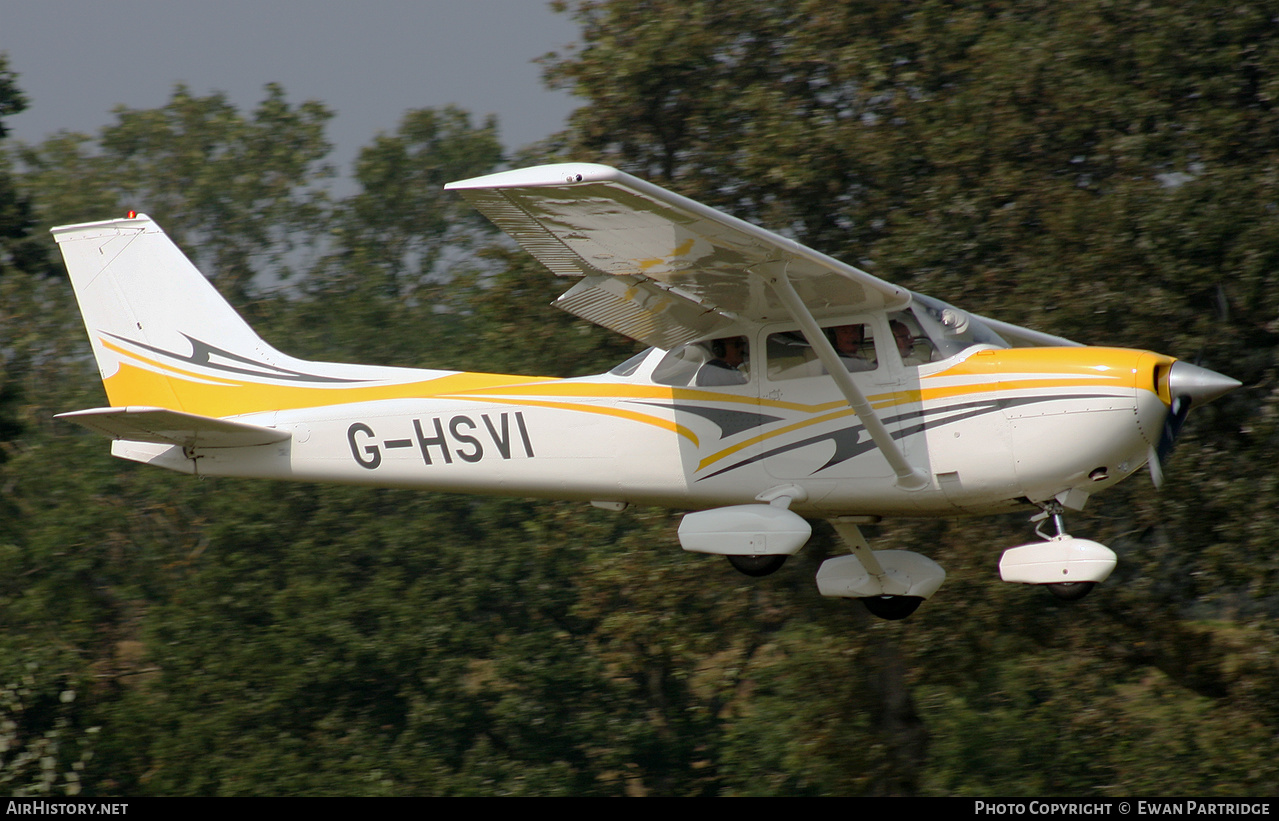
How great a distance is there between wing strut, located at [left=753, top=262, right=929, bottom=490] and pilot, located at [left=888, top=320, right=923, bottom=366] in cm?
40

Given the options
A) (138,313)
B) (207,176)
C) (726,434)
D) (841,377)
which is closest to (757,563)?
(726,434)

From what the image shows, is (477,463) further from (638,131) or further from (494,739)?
(494,739)

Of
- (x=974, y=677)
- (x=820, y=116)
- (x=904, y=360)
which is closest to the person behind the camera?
(x=904, y=360)

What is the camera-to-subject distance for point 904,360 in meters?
7.68

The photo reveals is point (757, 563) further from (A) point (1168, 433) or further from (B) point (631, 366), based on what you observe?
(A) point (1168, 433)

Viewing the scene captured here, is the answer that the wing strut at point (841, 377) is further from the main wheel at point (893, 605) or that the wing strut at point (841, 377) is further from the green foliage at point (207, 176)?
the green foliage at point (207, 176)

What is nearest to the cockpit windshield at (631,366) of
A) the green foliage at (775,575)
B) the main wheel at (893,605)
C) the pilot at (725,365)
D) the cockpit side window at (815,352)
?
the pilot at (725,365)

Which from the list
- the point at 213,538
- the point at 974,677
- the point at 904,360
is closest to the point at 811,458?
the point at 904,360

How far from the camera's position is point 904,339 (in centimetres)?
771

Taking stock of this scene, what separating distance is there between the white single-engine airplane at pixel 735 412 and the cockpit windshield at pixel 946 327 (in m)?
0.02

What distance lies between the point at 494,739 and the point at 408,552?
3069 millimetres

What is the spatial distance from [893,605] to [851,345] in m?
1.95

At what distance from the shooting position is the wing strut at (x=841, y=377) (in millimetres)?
7184

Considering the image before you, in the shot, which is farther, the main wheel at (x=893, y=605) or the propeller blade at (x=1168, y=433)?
the main wheel at (x=893, y=605)
